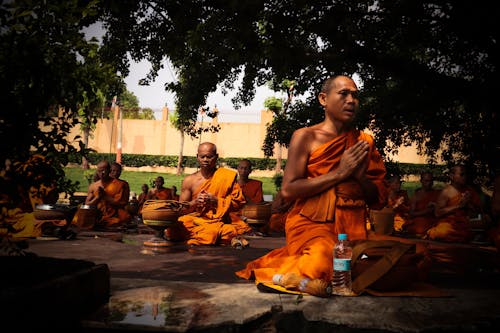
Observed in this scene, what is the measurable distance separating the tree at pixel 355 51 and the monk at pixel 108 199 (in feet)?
7.63

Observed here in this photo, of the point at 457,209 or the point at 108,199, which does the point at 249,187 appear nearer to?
the point at 108,199

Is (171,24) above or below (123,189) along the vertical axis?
above

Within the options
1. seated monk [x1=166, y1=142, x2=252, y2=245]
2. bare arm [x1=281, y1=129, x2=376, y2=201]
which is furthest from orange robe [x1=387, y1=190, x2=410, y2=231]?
bare arm [x1=281, y1=129, x2=376, y2=201]

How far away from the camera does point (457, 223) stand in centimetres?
871

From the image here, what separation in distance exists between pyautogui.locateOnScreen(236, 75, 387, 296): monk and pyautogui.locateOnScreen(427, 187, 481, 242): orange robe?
4.93m

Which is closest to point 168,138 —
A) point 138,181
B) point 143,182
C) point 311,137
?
point 138,181

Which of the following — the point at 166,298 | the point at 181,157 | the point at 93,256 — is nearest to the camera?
the point at 166,298

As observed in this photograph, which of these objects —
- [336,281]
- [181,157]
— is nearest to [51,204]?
[336,281]

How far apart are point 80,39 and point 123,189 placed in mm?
7796

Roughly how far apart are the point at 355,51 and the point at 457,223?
3684mm

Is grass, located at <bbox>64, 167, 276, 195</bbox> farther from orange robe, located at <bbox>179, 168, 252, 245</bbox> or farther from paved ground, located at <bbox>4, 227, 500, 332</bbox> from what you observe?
paved ground, located at <bbox>4, 227, 500, 332</bbox>

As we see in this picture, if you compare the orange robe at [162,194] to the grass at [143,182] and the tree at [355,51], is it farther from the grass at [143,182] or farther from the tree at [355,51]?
the grass at [143,182]

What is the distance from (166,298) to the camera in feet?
11.1

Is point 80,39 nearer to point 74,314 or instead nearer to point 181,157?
point 74,314
